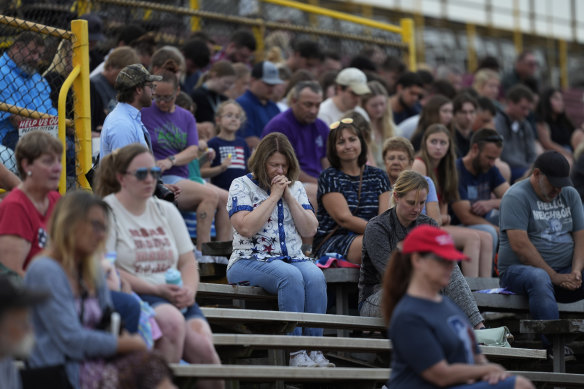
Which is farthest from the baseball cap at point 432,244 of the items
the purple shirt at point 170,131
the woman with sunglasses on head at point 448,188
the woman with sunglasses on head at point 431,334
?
the woman with sunglasses on head at point 448,188

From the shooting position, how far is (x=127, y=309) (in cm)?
530

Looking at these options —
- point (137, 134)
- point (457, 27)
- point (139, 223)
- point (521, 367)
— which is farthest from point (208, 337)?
point (457, 27)

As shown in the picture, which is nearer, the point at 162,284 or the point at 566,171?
the point at 162,284

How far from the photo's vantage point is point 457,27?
23.5m

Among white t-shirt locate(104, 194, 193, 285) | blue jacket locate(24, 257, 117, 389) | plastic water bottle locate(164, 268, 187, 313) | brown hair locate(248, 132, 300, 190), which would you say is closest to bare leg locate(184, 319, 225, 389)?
plastic water bottle locate(164, 268, 187, 313)

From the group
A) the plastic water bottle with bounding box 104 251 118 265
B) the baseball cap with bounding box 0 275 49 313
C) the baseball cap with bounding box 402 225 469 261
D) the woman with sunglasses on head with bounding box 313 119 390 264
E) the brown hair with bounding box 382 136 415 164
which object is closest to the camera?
the baseball cap with bounding box 0 275 49 313

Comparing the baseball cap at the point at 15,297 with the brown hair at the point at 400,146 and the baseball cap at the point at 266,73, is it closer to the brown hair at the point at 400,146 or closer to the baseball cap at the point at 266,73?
the brown hair at the point at 400,146

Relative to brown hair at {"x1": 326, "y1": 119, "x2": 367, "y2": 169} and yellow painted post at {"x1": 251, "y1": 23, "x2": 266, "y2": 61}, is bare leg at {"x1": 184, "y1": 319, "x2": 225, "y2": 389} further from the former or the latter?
yellow painted post at {"x1": 251, "y1": 23, "x2": 266, "y2": 61}

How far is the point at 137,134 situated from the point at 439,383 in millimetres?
3083

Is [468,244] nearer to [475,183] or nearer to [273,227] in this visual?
[475,183]

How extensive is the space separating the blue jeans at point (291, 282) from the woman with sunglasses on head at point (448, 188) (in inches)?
92.9

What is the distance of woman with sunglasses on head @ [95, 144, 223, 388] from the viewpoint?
18.8 feet

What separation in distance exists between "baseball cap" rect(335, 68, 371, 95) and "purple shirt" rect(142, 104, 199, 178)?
7.65ft

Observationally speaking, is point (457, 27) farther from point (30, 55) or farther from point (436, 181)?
point (30, 55)
